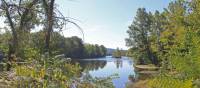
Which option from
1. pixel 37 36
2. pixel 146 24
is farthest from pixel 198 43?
pixel 146 24

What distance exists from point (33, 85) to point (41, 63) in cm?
46

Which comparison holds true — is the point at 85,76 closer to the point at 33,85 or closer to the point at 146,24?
the point at 33,85

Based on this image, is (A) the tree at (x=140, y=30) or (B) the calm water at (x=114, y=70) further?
(A) the tree at (x=140, y=30)

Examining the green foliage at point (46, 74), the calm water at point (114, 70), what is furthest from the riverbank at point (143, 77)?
the green foliage at point (46, 74)

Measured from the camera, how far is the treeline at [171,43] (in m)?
9.66

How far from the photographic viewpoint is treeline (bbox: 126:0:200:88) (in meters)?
9.66

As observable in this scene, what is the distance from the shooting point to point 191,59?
9859 mm

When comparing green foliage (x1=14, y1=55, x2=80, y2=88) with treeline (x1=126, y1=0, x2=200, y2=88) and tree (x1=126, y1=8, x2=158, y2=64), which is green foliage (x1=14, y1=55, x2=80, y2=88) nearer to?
treeline (x1=126, y1=0, x2=200, y2=88)

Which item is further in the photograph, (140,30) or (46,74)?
(140,30)

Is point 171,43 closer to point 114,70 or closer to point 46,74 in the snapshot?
point 114,70

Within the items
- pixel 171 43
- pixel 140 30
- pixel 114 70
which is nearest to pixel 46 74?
pixel 171 43

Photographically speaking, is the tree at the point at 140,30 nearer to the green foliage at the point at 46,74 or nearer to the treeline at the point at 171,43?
the treeline at the point at 171,43

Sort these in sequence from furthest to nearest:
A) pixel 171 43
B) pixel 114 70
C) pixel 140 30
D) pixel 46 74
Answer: pixel 140 30 < pixel 114 70 < pixel 171 43 < pixel 46 74

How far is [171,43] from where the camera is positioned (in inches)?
1940
